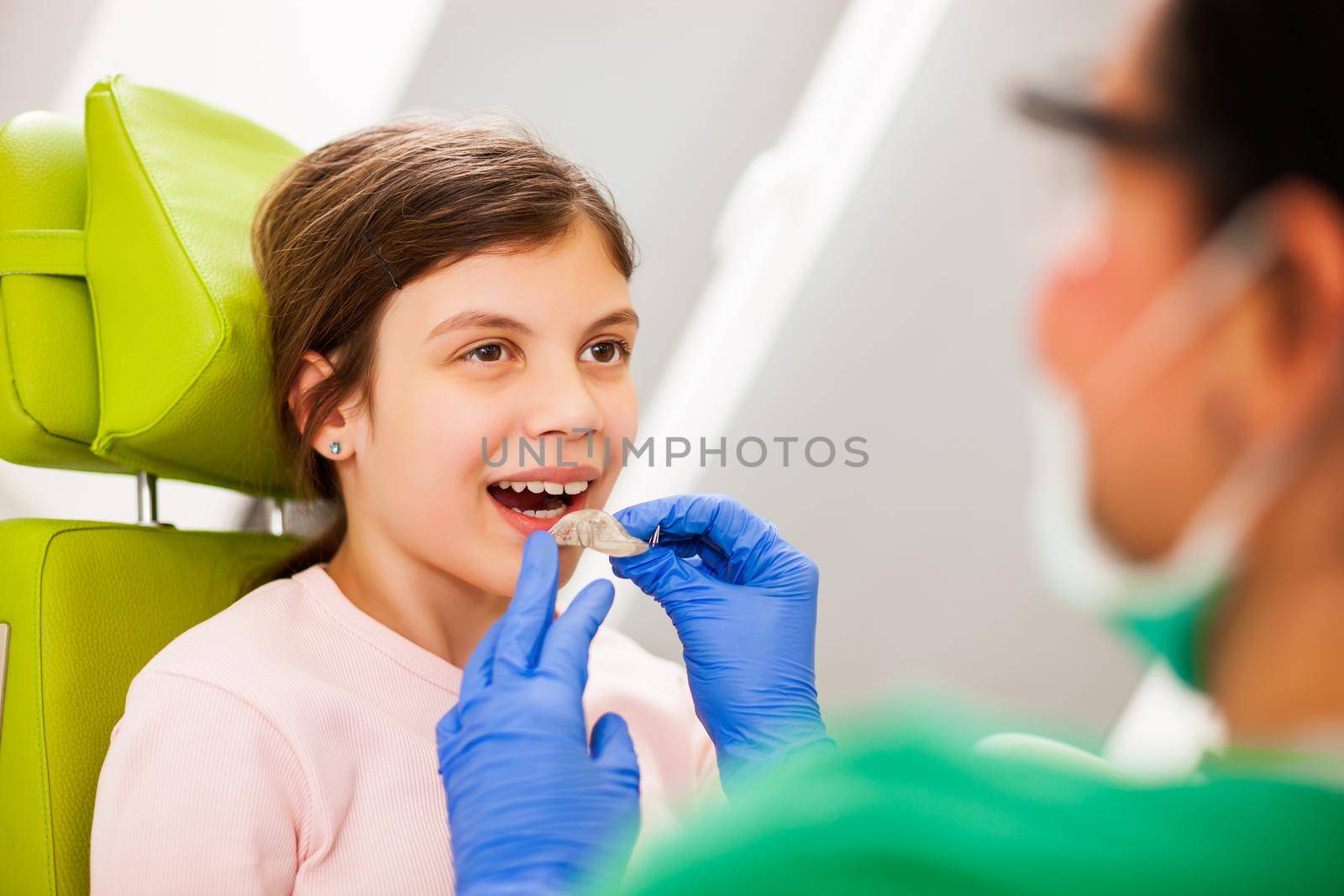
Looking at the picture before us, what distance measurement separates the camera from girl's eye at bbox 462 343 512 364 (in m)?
1.12

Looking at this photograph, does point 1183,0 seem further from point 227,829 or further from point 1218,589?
point 227,829

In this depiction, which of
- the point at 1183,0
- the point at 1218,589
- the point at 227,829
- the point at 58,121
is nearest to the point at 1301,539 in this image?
the point at 1218,589

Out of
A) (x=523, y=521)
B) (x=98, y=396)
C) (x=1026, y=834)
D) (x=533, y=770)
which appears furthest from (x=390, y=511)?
(x=1026, y=834)

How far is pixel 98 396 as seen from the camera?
119 cm

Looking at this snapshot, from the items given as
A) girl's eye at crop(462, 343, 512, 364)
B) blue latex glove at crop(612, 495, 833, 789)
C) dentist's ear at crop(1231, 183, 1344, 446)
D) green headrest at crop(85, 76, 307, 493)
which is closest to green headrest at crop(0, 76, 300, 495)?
green headrest at crop(85, 76, 307, 493)

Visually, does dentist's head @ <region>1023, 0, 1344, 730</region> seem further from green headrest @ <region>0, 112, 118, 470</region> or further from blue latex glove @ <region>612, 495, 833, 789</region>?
green headrest @ <region>0, 112, 118, 470</region>

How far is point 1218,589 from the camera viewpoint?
0.42 meters

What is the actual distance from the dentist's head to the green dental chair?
0.94 meters

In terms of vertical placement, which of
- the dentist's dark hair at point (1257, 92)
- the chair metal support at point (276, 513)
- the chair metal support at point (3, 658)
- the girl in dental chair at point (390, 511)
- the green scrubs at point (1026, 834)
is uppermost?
the dentist's dark hair at point (1257, 92)

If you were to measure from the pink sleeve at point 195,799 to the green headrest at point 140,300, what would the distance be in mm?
302

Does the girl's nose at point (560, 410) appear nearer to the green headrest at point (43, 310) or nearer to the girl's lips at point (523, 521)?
the girl's lips at point (523, 521)

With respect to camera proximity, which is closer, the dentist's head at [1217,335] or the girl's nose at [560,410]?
the dentist's head at [1217,335]

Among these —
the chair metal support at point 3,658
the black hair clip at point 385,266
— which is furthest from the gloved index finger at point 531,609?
the chair metal support at point 3,658

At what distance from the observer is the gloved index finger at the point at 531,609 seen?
0.86m
